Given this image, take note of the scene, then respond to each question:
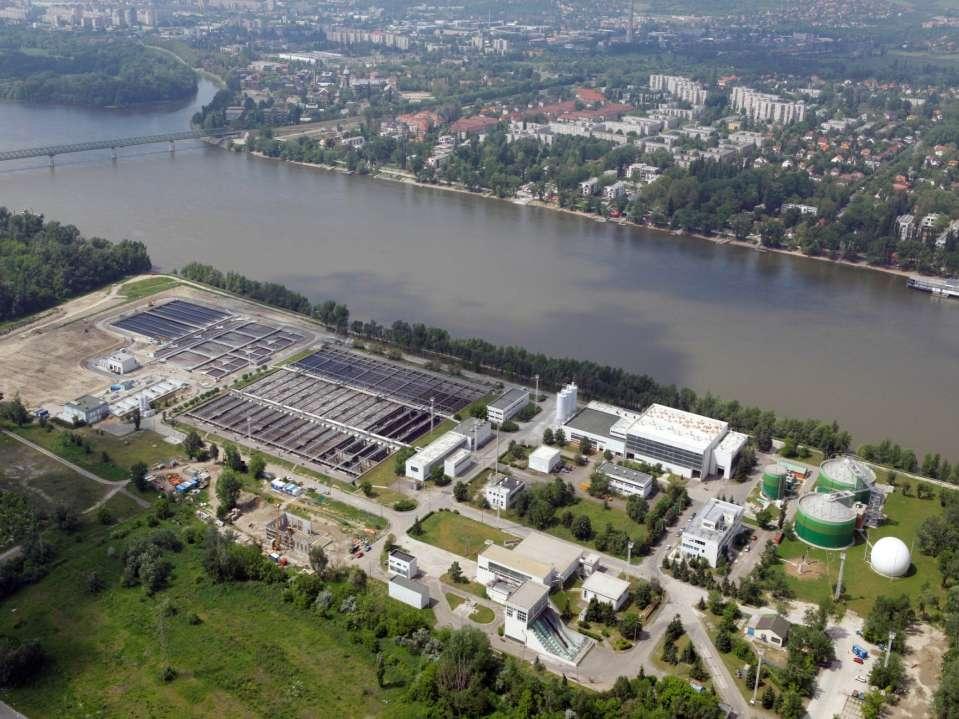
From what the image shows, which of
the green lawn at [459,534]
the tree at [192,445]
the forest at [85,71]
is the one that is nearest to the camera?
the green lawn at [459,534]

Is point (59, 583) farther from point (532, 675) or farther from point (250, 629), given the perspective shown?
point (532, 675)

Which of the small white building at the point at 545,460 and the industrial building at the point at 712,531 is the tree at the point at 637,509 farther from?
the small white building at the point at 545,460

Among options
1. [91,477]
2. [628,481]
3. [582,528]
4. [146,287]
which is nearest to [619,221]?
[146,287]

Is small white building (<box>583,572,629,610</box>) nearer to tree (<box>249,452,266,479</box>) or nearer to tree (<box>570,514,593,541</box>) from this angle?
tree (<box>570,514,593,541</box>)

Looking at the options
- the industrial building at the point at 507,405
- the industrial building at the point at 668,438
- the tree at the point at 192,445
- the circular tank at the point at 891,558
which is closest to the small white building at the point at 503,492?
the industrial building at the point at 668,438

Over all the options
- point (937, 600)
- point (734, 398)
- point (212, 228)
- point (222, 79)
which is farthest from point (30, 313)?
point (222, 79)

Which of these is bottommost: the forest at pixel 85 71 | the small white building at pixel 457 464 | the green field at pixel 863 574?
the green field at pixel 863 574
